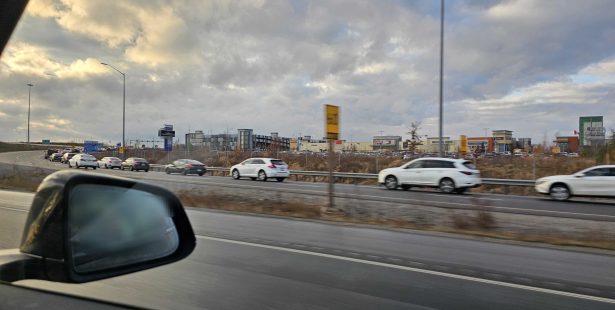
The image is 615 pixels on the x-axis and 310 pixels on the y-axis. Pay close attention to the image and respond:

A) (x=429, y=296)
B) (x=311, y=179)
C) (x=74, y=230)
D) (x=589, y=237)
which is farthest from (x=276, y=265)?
(x=311, y=179)

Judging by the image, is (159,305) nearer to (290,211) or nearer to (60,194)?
(60,194)

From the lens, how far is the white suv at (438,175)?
2269cm

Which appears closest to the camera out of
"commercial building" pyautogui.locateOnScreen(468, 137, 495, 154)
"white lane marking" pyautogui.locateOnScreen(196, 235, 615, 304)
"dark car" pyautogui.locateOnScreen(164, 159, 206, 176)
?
"white lane marking" pyautogui.locateOnScreen(196, 235, 615, 304)

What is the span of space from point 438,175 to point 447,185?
66 cm

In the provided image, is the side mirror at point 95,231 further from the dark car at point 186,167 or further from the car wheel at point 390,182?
the dark car at point 186,167

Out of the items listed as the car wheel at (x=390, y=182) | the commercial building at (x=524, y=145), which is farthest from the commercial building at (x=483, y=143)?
the car wheel at (x=390, y=182)

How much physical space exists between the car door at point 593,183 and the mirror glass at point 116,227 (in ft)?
68.9

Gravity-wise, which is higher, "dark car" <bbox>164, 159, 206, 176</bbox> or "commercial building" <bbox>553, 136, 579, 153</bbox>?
"commercial building" <bbox>553, 136, 579, 153</bbox>

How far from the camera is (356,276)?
18.2ft

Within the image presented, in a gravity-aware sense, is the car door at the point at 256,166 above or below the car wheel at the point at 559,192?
above

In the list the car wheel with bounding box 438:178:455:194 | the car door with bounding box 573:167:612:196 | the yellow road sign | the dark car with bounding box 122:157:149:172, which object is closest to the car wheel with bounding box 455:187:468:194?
the car wheel with bounding box 438:178:455:194

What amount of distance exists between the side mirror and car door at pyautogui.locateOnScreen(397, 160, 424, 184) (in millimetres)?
22069

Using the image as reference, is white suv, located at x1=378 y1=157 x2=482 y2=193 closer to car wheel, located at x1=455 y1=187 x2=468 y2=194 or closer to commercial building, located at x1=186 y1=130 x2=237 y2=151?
car wheel, located at x1=455 y1=187 x2=468 y2=194

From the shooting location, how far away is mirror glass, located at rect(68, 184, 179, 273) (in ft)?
6.01
